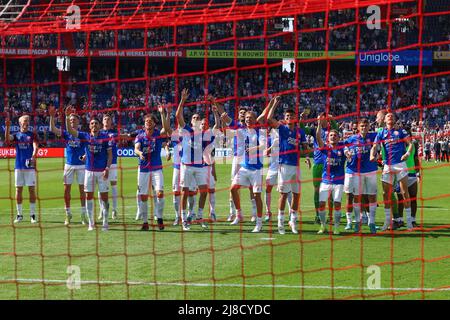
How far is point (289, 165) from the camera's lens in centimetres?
1394

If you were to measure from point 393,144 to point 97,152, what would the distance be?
545cm

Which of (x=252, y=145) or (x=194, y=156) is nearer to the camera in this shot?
(x=194, y=156)

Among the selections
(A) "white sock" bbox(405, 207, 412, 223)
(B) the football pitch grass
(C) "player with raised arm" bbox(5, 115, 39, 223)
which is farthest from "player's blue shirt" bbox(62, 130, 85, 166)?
(A) "white sock" bbox(405, 207, 412, 223)

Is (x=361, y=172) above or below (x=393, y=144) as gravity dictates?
below

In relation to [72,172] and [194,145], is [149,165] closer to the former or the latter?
[194,145]

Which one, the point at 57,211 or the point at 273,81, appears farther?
the point at 273,81

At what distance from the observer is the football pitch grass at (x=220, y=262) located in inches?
359

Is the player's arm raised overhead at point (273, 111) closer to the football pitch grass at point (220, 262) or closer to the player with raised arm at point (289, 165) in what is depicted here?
the player with raised arm at point (289, 165)

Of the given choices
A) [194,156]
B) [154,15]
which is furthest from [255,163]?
[154,15]

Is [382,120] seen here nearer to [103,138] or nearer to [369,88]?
[103,138]

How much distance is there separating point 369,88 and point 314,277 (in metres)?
31.1

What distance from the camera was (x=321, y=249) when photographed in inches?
483

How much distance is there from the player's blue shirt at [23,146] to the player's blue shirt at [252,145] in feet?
14.0

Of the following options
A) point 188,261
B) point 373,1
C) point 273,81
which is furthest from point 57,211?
point 273,81
